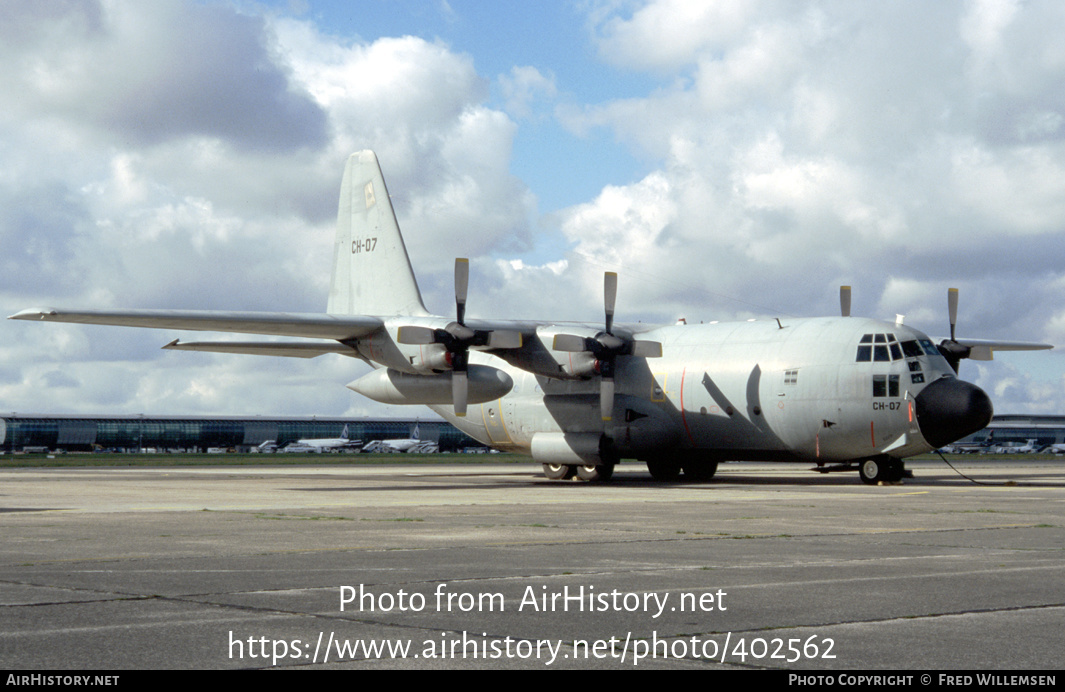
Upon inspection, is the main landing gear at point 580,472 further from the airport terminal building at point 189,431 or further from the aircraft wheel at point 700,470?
the airport terminal building at point 189,431

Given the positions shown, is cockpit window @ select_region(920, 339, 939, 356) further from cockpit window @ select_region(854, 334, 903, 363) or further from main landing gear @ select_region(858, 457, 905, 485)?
main landing gear @ select_region(858, 457, 905, 485)

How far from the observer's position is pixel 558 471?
3534cm

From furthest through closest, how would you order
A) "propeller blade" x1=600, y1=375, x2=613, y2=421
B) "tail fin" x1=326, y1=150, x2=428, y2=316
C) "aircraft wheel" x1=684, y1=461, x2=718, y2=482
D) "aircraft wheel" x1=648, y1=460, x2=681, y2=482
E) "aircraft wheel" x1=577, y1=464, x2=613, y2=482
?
"tail fin" x1=326, y1=150, x2=428, y2=316
"aircraft wheel" x1=648, y1=460, x2=681, y2=482
"aircraft wheel" x1=684, y1=461, x2=718, y2=482
"aircraft wheel" x1=577, y1=464, x2=613, y2=482
"propeller blade" x1=600, y1=375, x2=613, y2=421

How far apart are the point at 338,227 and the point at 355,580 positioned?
33.0 m

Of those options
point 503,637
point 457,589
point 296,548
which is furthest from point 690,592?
Answer: point 296,548

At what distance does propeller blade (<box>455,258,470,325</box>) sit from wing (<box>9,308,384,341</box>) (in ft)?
8.44

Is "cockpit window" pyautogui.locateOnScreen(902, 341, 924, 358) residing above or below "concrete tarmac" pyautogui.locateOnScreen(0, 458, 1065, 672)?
above

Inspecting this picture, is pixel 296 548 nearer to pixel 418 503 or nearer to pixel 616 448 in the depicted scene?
pixel 418 503

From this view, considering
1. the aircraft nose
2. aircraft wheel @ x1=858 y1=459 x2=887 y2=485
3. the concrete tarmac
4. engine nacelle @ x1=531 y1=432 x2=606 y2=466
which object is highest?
the aircraft nose

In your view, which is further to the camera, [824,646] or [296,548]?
[296,548]

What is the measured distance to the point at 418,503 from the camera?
21.4 meters

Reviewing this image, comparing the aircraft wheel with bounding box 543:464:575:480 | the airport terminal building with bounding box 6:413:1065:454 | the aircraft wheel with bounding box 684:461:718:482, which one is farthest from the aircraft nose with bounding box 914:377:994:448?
the airport terminal building with bounding box 6:413:1065:454

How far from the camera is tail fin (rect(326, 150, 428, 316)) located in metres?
37.2

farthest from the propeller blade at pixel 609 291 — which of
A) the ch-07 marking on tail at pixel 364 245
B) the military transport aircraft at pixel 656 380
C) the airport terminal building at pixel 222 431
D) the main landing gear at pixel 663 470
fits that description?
the airport terminal building at pixel 222 431
